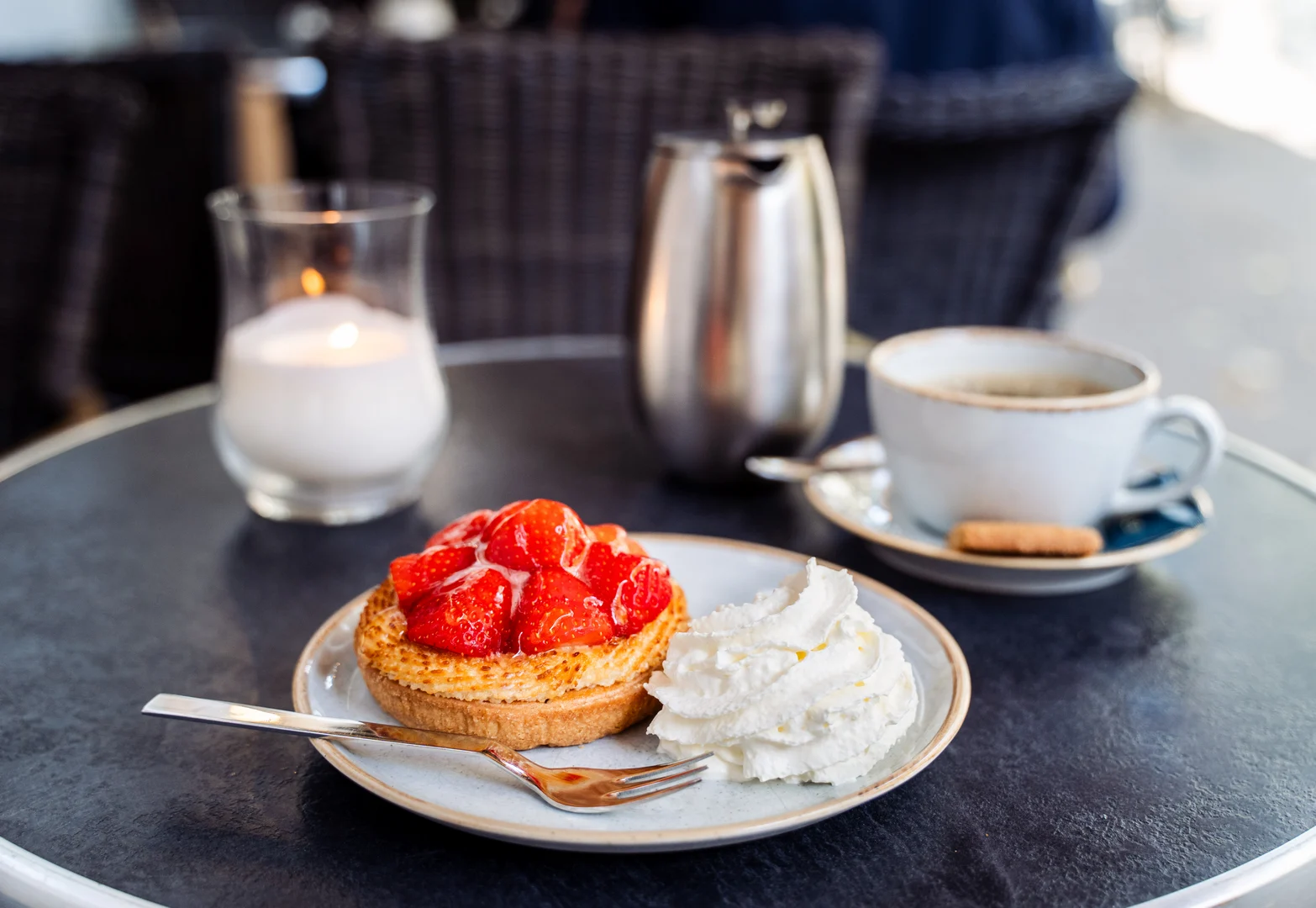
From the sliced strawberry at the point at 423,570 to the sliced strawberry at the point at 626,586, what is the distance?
2.9 inches

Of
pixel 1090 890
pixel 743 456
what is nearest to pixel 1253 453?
pixel 743 456

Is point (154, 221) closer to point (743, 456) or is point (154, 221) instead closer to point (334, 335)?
point (334, 335)

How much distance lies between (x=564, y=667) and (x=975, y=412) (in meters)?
0.39

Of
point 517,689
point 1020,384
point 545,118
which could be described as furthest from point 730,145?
point 545,118

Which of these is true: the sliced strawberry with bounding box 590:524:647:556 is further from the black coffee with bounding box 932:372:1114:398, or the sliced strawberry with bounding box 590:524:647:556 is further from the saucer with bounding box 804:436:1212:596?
the black coffee with bounding box 932:372:1114:398

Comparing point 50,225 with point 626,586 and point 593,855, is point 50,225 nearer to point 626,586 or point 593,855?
point 626,586

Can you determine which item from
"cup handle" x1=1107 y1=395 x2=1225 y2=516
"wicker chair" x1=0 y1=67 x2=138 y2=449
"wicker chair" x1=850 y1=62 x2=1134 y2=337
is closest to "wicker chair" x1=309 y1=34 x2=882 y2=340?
"wicker chair" x1=850 y1=62 x2=1134 y2=337

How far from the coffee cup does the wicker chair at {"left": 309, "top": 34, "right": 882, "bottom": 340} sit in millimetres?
894

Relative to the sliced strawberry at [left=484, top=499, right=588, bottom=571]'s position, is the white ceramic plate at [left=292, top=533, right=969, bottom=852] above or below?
below

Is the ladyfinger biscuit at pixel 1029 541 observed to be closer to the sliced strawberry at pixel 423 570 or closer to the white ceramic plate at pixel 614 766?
the white ceramic plate at pixel 614 766

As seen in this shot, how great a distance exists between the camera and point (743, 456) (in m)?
1.03

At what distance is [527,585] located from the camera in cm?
66

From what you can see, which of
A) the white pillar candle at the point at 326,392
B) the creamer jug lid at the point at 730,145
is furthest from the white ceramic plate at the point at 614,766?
the creamer jug lid at the point at 730,145

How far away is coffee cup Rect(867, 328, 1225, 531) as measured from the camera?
862mm
